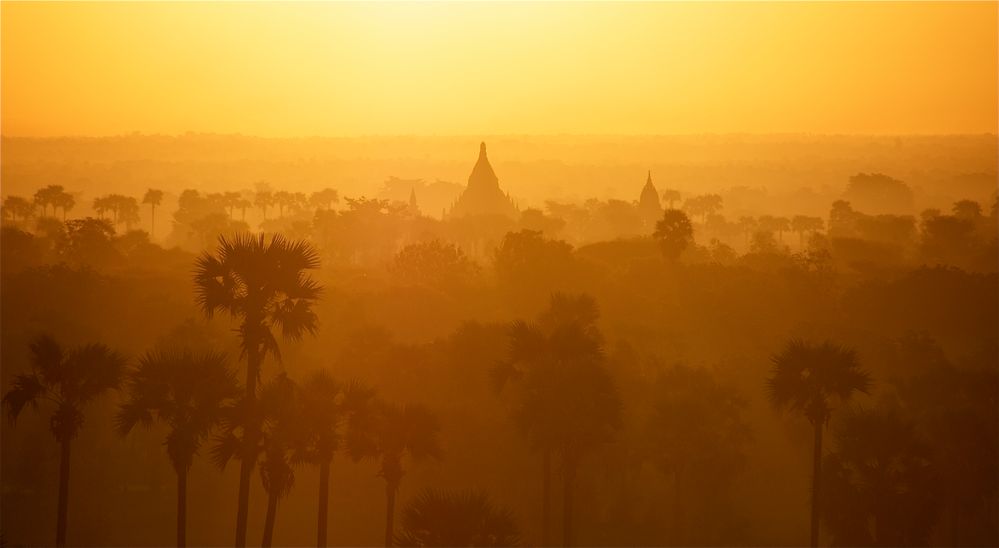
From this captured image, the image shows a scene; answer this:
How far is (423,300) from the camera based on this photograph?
191ft

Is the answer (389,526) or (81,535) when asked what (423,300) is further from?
(389,526)

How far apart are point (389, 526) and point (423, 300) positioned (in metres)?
31.5

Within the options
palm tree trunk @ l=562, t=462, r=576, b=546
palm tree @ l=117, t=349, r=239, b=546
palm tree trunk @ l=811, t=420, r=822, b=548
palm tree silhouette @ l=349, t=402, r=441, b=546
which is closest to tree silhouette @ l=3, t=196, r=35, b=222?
palm tree silhouette @ l=349, t=402, r=441, b=546

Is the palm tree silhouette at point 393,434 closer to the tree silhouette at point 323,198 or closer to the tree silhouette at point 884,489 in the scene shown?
the tree silhouette at point 884,489

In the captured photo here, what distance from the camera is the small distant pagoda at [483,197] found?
11444 cm

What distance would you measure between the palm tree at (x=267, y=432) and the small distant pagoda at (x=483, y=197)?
8965 cm

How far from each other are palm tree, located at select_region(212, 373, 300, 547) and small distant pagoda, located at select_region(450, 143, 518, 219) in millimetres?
89646

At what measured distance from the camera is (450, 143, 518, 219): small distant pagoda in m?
114

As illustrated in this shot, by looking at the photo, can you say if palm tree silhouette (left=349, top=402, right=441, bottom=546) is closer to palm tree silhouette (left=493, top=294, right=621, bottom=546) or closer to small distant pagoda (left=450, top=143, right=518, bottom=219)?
palm tree silhouette (left=493, top=294, right=621, bottom=546)

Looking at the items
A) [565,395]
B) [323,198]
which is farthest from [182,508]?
[323,198]

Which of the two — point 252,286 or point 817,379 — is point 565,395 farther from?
point 252,286

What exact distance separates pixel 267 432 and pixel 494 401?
57.3ft

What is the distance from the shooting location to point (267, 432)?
23766 millimetres

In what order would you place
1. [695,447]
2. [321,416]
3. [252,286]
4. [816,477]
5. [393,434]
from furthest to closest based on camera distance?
[695,447]
[816,477]
[393,434]
[321,416]
[252,286]
